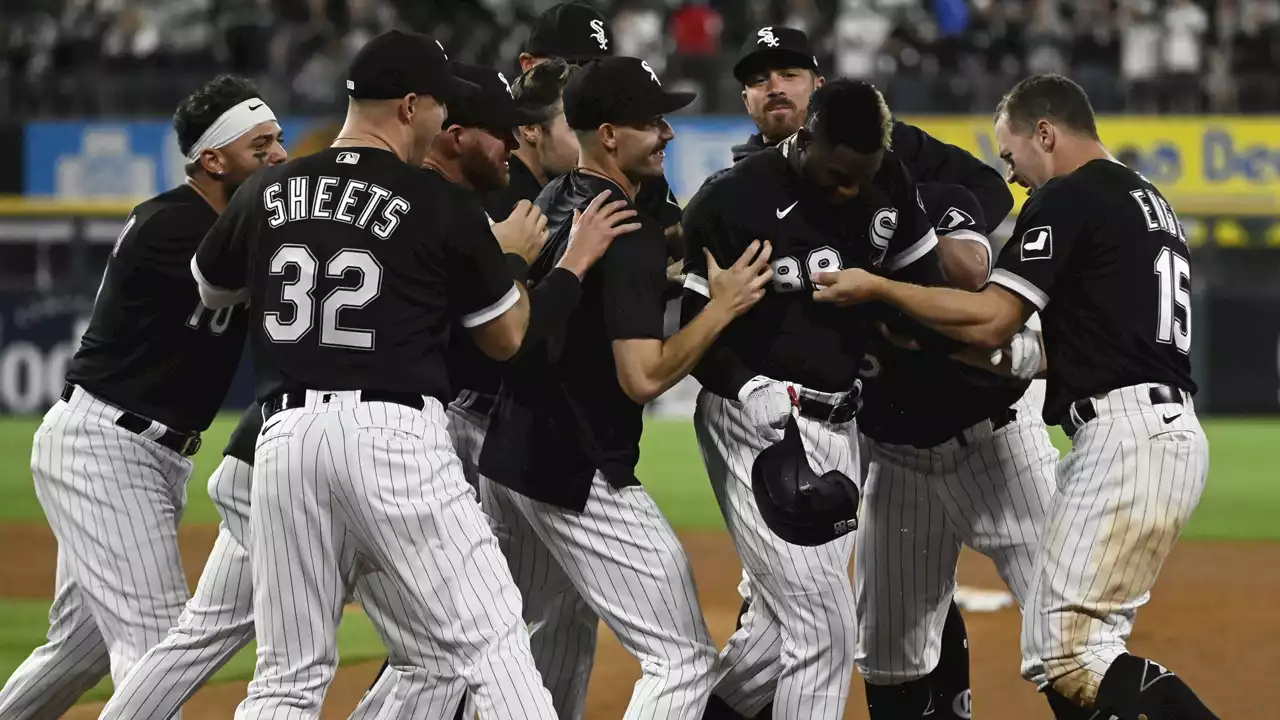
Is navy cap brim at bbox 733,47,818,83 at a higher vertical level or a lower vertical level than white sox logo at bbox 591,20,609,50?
lower

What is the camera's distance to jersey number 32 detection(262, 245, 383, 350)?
3973mm

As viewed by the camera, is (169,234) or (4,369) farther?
(4,369)

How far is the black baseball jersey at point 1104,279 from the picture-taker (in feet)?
15.0

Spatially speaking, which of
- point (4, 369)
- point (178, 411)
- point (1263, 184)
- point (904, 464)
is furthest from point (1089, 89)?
point (178, 411)

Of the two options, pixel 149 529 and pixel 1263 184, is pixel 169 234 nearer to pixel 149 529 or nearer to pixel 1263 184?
pixel 149 529

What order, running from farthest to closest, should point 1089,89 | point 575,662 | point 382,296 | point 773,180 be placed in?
point 1089,89 → point 575,662 → point 773,180 → point 382,296

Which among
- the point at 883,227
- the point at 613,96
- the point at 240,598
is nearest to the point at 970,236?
the point at 883,227

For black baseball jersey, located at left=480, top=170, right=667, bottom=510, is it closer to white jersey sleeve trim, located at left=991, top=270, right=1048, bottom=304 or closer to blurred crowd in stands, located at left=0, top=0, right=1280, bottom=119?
white jersey sleeve trim, located at left=991, top=270, right=1048, bottom=304

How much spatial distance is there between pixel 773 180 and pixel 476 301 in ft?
3.32

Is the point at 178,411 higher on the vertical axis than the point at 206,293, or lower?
lower

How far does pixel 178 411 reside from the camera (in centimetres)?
486

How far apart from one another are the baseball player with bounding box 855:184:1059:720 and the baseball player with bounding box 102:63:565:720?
4.63 feet

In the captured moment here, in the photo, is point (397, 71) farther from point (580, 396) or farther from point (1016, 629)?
point (1016, 629)

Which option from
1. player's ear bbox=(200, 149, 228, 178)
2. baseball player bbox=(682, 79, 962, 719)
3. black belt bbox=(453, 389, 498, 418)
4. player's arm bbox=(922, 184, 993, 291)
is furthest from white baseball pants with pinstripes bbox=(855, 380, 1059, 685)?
player's ear bbox=(200, 149, 228, 178)
